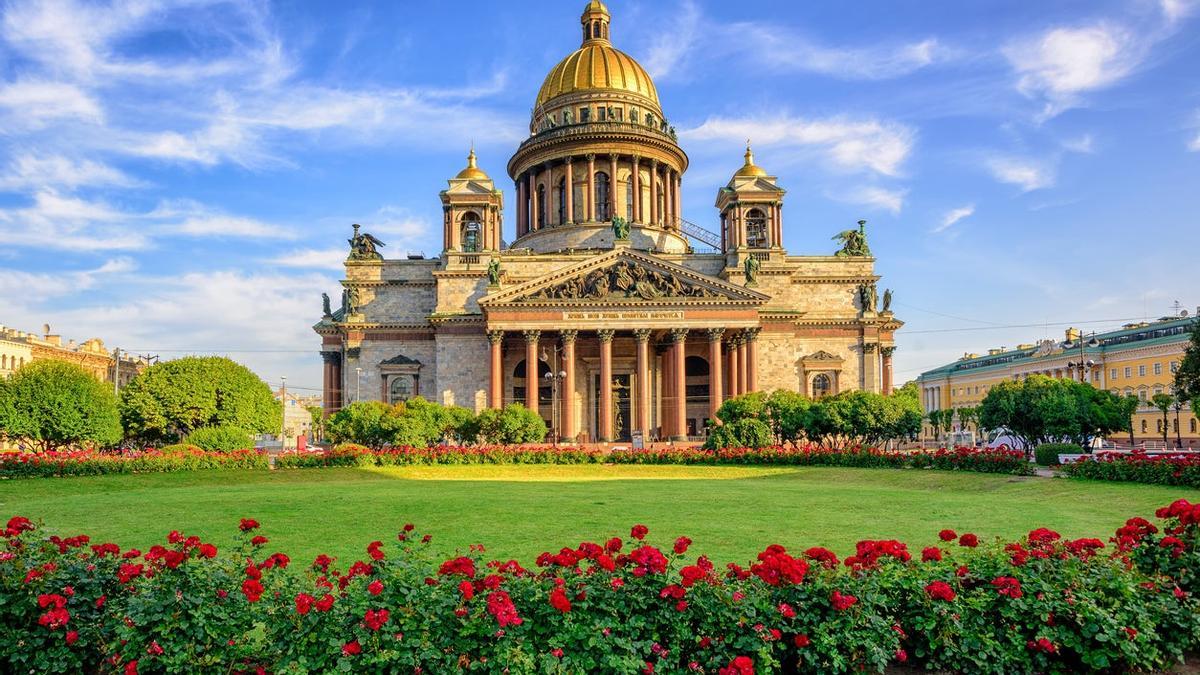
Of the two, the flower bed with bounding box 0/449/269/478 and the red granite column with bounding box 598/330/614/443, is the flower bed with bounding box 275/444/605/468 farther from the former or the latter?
the red granite column with bounding box 598/330/614/443

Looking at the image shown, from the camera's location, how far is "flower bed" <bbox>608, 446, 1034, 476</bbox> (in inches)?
1228

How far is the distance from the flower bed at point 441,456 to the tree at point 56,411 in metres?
12.9

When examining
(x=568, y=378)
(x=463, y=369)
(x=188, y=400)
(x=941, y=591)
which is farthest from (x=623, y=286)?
(x=941, y=591)

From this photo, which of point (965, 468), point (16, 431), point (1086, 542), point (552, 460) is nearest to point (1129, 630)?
point (1086, 542)

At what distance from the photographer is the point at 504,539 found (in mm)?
14094

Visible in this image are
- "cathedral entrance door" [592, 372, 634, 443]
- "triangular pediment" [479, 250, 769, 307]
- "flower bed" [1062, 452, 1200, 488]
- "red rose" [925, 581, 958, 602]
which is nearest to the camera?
"red rose" [925, 581, 958, 602]

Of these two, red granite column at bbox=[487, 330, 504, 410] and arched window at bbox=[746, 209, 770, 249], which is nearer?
red granite column at bbox=[487, 330, 504, 410]

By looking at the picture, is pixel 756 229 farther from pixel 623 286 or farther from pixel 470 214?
pixel 470 214

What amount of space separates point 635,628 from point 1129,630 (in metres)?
4.46

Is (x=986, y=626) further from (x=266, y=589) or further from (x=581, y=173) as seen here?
(x=581, y=173)

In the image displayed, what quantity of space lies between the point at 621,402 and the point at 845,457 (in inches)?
971

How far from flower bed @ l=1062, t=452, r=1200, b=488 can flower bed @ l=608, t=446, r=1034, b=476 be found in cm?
246

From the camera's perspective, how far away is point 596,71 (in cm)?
7019

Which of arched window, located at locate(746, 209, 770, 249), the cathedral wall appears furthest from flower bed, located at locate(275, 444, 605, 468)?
arched window, located at locate(746, 209, 770, 249)
